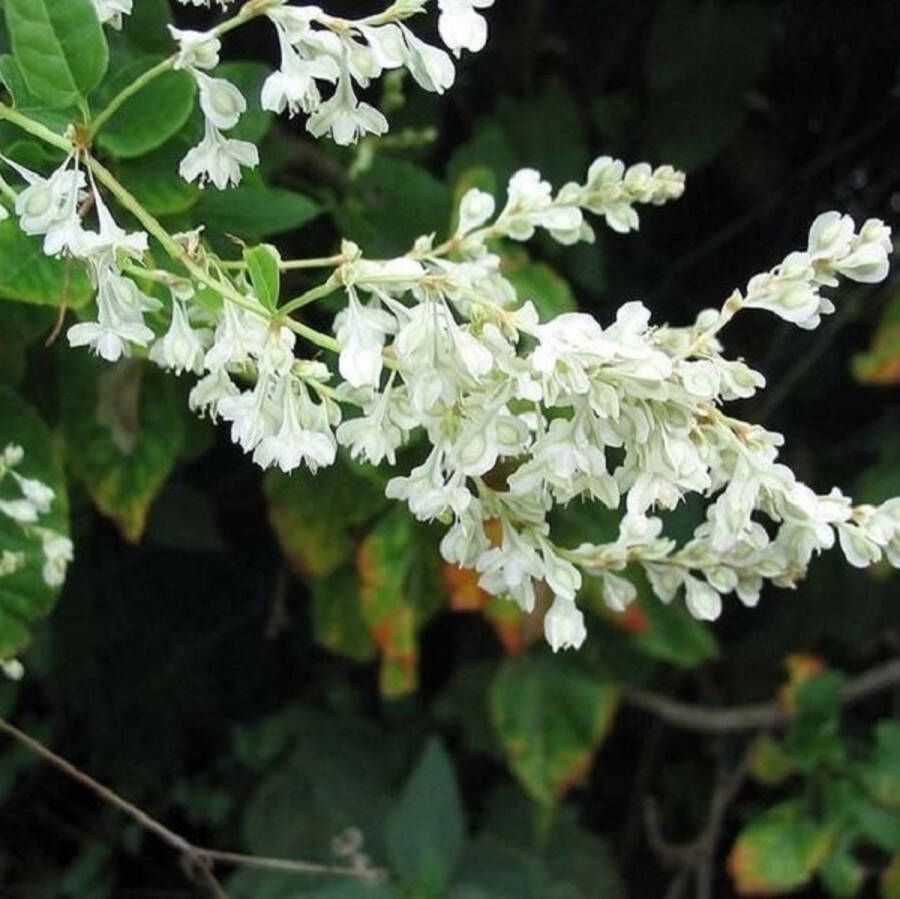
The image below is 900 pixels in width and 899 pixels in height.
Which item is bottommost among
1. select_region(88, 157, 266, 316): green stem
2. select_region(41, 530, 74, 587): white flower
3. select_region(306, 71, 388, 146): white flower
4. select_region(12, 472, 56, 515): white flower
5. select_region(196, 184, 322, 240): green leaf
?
select_region(41, 530, 74, 587): white flower

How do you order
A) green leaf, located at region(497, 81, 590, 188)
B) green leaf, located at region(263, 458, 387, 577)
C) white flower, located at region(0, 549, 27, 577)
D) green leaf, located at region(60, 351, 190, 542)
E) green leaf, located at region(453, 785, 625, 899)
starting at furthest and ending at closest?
green leaf, located at region(453, 785, 625, 899), green leaf, located at region(497, 81, 590, 188), green leaf, located at region(263, 458, 387, 577), green leaf, located at region(60, 351, 190, 542), white flower, located at region(0, 549, 27, 577)

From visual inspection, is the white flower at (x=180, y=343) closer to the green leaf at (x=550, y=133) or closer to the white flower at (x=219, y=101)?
the white flower at (x=219, y=101)

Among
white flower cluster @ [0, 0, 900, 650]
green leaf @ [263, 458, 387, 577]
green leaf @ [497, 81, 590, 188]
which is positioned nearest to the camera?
white flower cluster @ [0, 0, 900, 650]

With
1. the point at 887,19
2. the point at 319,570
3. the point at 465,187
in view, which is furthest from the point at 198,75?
the point at 887,19

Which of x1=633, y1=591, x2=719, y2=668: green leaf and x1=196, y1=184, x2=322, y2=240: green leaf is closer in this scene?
x1=196, y1=184, x2=322, y2=240: green leaf

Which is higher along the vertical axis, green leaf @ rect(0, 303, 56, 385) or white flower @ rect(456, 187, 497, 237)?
white flower @ rect(456, 187, 497, 237)

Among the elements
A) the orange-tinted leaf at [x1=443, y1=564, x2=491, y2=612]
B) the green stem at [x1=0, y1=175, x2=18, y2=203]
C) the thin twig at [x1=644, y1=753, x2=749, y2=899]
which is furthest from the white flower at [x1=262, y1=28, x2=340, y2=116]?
the thin twig at [x1=644, y1=753, x2=749, y2=899]

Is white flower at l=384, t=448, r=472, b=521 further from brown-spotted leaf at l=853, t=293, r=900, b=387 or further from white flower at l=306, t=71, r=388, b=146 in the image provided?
brown-spotted leaf at l=853, t=293, r=900, b=387
